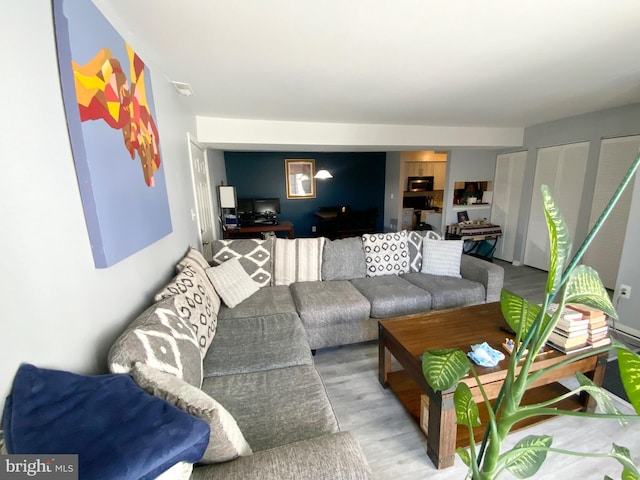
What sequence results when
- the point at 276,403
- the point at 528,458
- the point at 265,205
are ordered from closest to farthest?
the point at 528,458, the point at 276,403, the point at 265,205

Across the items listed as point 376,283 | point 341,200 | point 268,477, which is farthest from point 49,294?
point 341,200

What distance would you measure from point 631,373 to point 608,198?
3.95 meters

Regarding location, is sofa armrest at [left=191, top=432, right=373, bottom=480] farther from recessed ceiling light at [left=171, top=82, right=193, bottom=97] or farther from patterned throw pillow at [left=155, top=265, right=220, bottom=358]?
recessed ceiling light at [left=171, top=82, right=193, bottom=97]

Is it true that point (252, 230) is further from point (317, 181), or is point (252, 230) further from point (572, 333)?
point (572, 333)

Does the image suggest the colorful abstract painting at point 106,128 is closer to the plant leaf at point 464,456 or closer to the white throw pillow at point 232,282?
the white throw pillow at point 232,282

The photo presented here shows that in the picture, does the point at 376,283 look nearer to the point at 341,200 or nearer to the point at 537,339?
the point at 537,339

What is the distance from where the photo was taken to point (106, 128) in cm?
111

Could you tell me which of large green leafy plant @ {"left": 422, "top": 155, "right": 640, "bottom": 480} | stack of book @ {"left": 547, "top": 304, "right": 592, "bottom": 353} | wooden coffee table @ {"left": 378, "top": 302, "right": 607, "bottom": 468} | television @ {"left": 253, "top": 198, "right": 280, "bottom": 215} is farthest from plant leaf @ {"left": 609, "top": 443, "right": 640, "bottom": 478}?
television @ {"left": 253, "top": 198, "right": 280, "bottom": 215}

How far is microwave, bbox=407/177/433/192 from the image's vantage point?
633 cm

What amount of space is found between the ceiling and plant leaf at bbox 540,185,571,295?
1.28 metres

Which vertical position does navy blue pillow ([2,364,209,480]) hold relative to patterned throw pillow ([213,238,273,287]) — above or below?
above

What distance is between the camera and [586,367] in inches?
59.9

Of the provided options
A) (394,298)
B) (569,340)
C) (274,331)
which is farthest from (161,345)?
(569,340)

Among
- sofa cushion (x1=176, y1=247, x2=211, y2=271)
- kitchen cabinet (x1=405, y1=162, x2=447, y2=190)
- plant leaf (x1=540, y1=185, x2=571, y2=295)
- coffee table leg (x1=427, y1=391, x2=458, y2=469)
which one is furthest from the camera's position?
kitchen cabinet (x1=405, y1=162, x2=447, y2=190)
